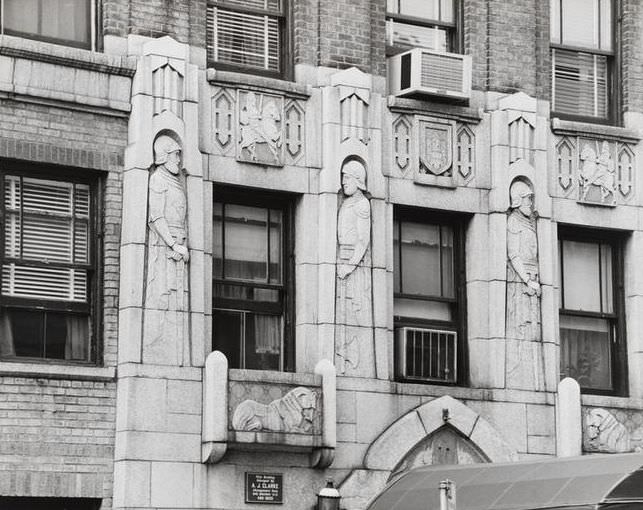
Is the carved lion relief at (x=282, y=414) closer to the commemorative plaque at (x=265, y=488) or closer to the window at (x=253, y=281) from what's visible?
the commemorative plaque at (x=265, y=488)

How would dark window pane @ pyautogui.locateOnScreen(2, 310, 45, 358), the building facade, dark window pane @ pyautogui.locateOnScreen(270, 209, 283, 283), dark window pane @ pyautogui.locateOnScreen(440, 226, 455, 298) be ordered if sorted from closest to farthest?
dark window pane @ pyautogui.locateOnScreen(2, 310, 45, 358), the building facade, dark window pane @ pyautogui.locateOnScreen(270, 209, 283, 283), dark window pane @ pyautogui.locateOnScreen(440, 226, 455, 298)

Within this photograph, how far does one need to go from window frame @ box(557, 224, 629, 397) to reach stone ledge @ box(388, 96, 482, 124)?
193 centimetres

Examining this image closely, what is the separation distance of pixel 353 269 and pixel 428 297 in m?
1.43

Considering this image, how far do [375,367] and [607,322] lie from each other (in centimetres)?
393

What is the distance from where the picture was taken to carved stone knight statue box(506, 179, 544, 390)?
23359 millimetres

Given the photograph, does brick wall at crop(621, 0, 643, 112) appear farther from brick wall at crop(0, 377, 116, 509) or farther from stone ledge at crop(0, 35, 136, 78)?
brick wall at crop(0, 377, 116, 509)

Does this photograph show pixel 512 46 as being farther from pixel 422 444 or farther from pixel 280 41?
pixel 422 444

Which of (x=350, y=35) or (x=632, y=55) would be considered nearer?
(x=350, y=35)

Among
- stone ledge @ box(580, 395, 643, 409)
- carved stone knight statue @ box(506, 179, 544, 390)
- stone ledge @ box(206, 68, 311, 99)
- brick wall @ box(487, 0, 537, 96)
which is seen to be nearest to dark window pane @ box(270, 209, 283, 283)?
stone ledge @ box(206, 68, 311, 99)

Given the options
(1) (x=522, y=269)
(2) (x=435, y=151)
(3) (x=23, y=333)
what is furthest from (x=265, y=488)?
(2) (x=435, y=151)

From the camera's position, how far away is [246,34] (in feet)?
74.9

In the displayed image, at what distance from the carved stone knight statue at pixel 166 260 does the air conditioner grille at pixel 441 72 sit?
12.1 feet

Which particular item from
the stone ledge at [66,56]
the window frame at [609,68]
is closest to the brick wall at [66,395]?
the stone ledge at [66,56]

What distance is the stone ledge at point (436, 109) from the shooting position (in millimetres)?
23219
